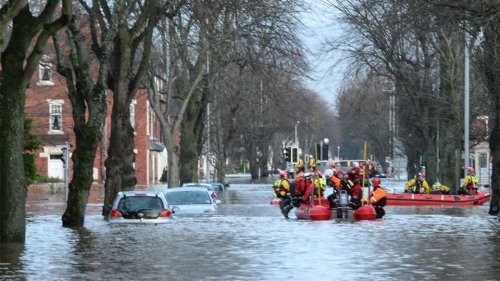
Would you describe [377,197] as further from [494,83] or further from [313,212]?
[494,83]

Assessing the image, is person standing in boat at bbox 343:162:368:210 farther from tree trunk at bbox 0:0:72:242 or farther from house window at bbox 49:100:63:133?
house window at bbox 49:100:63:133

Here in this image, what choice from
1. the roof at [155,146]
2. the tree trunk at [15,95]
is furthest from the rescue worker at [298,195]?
the roof at [155,146]

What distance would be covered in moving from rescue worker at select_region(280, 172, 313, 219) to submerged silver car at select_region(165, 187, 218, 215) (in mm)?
2601

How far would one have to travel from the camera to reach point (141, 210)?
33.2 m

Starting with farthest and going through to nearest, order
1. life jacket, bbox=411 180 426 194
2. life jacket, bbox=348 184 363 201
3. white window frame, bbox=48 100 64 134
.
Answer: white window frame, bbox=48 100 64 134 → life jacket, bbox=411 180 426 194 → life jacket, bbox=348 184 363 201

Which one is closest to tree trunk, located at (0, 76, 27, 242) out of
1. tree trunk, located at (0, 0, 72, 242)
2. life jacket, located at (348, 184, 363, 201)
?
tree trunk, located at (0, 0, 72, 242)

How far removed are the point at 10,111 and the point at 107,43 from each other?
343 inches

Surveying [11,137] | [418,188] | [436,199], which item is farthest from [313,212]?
[418,188]

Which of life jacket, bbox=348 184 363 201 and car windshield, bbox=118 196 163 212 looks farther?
life jacket, bbox=348 184 363 201

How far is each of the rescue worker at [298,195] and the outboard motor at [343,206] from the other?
1121 millimetres

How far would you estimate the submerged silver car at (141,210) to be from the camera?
109 feet

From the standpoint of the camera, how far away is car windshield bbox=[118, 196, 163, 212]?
3331cm

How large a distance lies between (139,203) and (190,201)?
624 centimetres

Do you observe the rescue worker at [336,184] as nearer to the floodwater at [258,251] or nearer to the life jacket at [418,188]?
the floodwater at [258,251]
